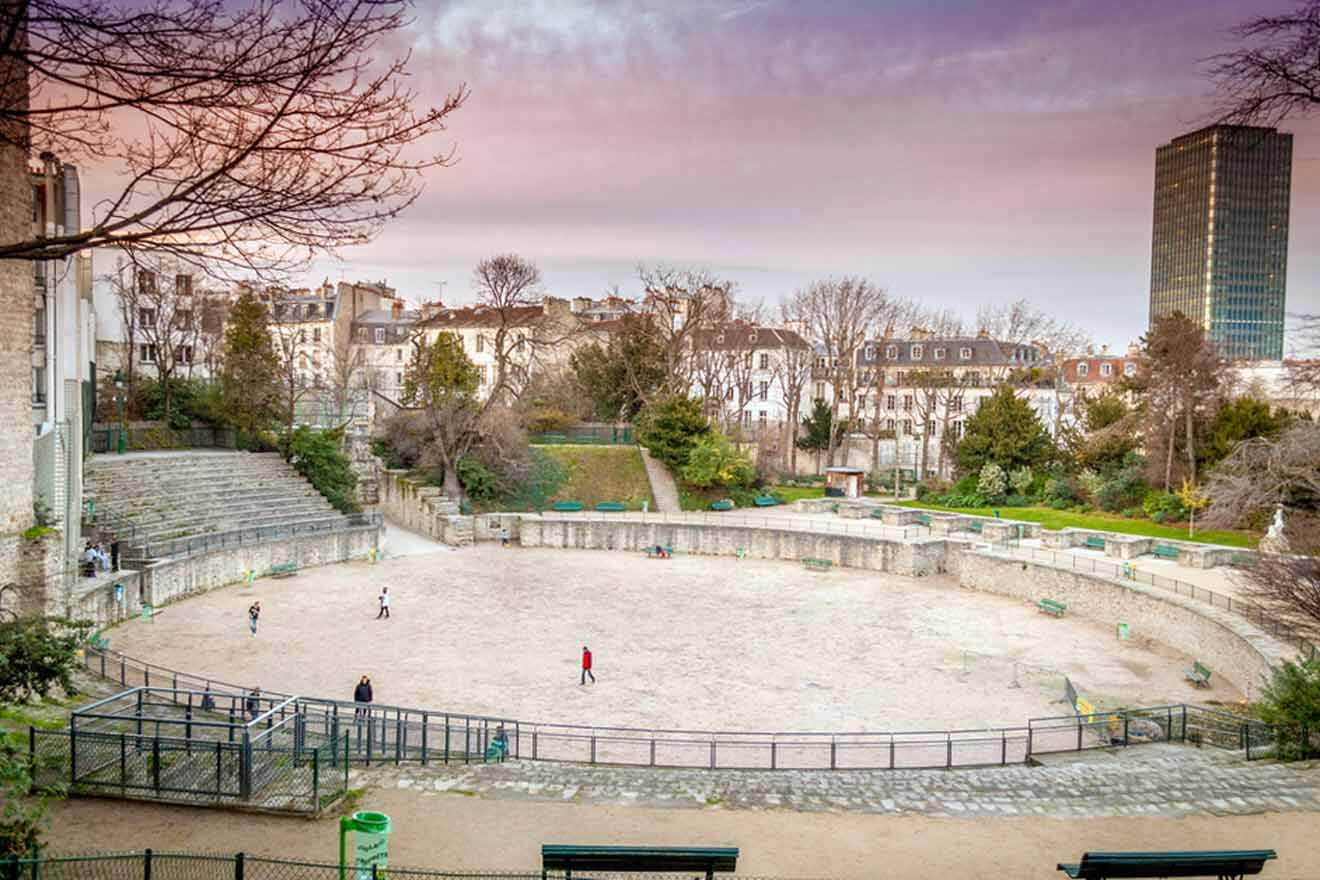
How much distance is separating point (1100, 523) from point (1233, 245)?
120167 mm

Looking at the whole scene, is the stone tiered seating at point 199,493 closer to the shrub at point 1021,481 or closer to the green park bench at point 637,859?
the green park bench at point 637,859

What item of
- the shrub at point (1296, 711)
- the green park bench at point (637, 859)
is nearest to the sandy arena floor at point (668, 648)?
the shrub at point (1296, 711)

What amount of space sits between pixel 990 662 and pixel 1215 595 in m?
7.87

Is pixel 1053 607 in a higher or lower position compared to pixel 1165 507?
lower

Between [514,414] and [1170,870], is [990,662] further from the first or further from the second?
[514,414]

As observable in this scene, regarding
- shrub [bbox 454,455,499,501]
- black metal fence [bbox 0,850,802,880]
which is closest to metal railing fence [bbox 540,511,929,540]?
shrub [bbox 454,455,499,501]

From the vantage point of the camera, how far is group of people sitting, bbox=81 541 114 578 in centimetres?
2361

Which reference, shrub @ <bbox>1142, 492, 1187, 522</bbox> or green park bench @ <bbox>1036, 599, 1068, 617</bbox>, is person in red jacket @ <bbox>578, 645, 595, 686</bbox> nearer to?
green park bench @ <bbox>1036, 599, 1068, 617</bbox>

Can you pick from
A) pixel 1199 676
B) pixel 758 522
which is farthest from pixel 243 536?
pixel 1199 676

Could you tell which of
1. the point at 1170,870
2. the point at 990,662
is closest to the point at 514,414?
the point at 990,662

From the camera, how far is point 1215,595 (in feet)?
79.8

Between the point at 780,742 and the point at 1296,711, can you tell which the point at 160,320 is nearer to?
the point at 780,742

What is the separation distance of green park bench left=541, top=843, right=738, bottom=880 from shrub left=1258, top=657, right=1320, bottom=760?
1006 centimetres

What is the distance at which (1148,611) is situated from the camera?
78.1 feet
